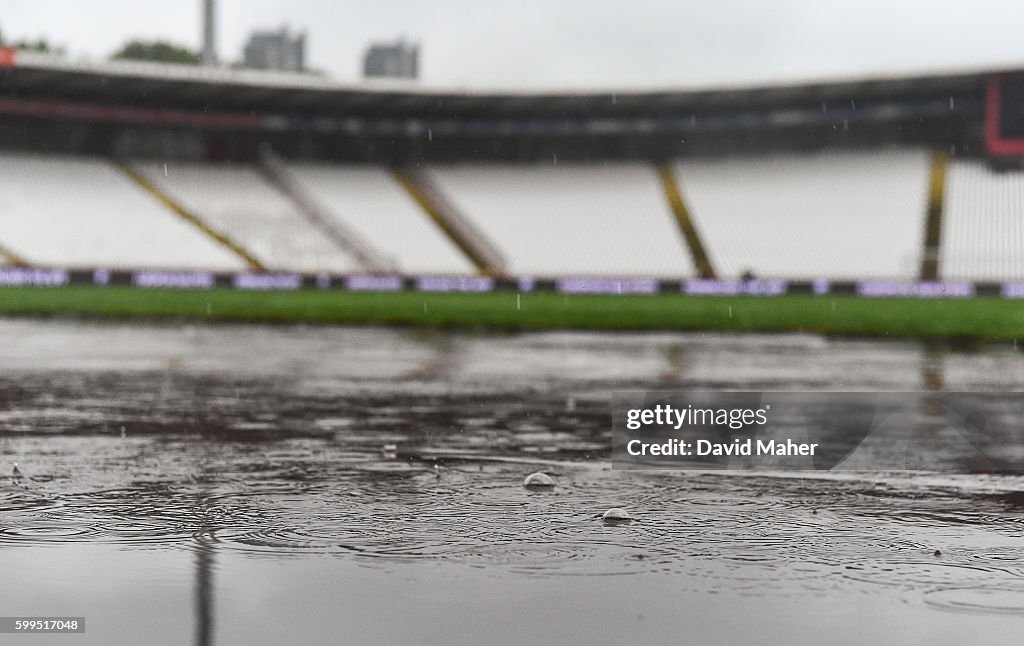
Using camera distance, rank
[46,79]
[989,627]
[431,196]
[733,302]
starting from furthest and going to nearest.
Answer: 1. [431,196]
2. [46,79]
3. [733,302]
4. [989,627]

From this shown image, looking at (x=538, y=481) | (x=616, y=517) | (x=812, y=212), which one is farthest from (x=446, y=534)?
(x=812, y=212)

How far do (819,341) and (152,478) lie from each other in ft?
50.5

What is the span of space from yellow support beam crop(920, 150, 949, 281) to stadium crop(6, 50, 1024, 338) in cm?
10

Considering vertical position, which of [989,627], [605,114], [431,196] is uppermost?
[605,114]

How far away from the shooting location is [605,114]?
59094 millimetres

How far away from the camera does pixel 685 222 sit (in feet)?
171

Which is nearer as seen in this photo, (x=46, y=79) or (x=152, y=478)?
(x=152, y=478)

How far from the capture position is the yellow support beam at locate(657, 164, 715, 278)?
49.3 meters

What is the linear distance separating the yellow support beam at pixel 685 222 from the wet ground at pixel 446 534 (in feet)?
123

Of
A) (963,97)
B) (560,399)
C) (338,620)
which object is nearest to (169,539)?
(338,620)

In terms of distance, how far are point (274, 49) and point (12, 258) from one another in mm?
106437

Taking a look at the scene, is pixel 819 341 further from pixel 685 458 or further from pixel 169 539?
pixel 169 539

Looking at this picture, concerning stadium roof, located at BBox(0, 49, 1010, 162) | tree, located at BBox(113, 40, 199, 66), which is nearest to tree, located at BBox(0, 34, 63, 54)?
tree, located at BBox(113, 40, 199, 66)

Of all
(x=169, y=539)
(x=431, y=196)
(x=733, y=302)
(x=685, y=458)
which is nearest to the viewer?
(x=169, y=539)
